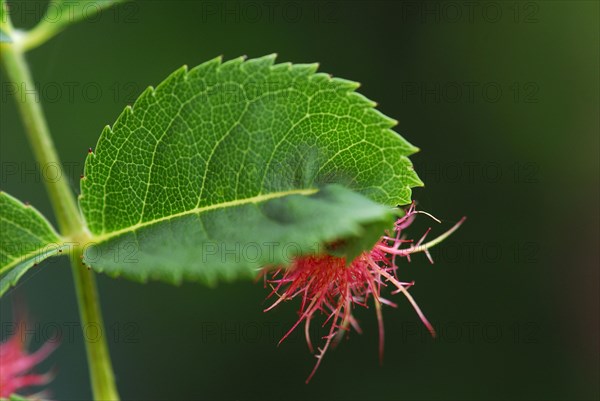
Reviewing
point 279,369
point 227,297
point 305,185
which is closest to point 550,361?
point 279,369

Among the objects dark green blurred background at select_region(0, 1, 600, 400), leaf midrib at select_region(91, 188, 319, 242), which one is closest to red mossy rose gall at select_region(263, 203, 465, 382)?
leaf midrib at select_region(91, 188, 319, 242)

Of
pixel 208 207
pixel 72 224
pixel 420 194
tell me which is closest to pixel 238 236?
pixel 208 207

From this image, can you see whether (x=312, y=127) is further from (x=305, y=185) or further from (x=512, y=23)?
(x=512, y=23)

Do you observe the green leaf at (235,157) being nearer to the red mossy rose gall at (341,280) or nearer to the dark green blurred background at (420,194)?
the red mossy rose gall at (341,280)

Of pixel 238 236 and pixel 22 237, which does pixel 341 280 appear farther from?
pixel 22 237

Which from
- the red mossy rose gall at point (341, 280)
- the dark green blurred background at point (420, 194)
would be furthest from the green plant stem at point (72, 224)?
the dark green blurred background at point (420, 194)
